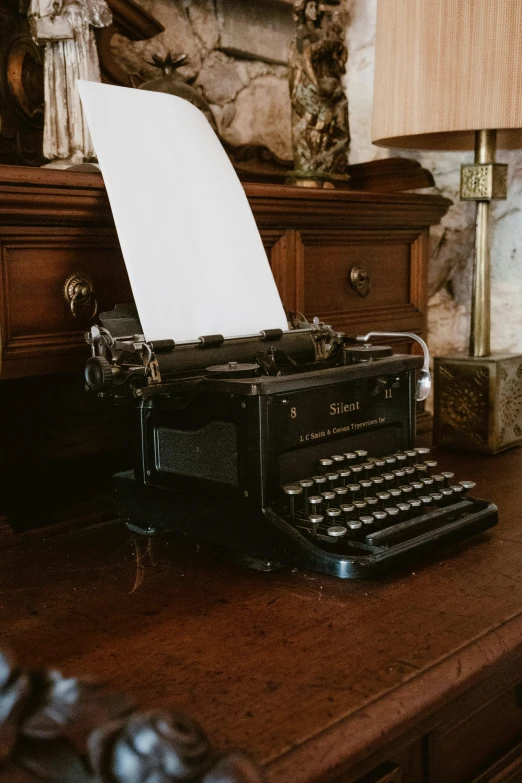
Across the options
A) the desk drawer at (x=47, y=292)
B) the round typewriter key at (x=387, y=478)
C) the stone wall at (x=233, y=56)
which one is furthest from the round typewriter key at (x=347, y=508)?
the stone wall at (x=233, y=56)

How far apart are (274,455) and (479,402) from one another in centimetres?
80

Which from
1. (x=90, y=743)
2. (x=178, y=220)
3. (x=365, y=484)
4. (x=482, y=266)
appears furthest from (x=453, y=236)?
(x=90, y=743)

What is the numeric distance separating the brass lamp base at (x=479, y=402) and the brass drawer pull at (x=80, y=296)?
86 cm

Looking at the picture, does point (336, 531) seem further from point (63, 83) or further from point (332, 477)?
point (63, 83)

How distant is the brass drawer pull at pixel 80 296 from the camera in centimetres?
125

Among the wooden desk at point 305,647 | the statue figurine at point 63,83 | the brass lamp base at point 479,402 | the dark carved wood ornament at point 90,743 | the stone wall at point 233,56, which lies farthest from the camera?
the stone wall at point 233,56

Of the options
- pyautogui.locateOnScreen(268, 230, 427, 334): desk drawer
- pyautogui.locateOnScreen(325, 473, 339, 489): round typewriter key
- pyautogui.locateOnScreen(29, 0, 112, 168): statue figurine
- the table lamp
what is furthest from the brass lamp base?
pyautogui.locateOnScreen(29, 0, 112, 168): statue figurine

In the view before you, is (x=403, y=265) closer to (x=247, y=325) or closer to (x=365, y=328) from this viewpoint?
(x=365, y=328)

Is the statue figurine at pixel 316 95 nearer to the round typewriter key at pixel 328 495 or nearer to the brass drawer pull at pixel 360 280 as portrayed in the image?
the brass drawer pull at pixel 360 280

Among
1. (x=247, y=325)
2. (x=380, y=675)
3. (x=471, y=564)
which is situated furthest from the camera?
(x=247, y=325)

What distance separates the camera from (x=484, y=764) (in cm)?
95

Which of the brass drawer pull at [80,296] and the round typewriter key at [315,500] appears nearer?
the round typewriter key at [315,500]

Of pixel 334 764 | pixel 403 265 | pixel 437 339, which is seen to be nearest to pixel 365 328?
pixel 403 265

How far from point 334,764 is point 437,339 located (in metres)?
1.87
